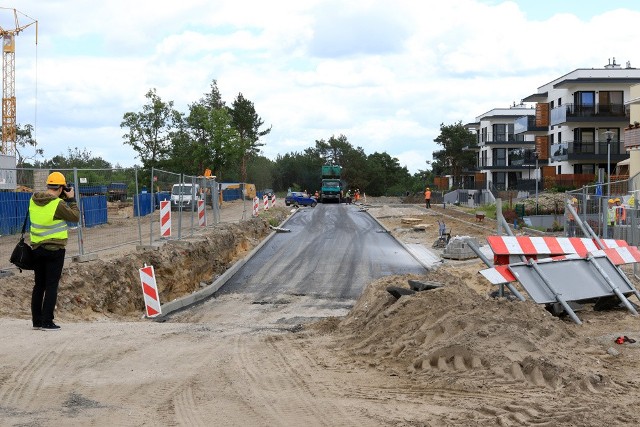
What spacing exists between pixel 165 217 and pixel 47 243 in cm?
1050

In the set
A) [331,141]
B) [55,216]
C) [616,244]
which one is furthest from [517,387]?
[331,141]

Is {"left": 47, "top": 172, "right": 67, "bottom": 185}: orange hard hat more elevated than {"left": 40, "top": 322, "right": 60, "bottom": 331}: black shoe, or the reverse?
{"left": 47, "top": 172, "right": 67, "bottom": 185}: orange hard hat

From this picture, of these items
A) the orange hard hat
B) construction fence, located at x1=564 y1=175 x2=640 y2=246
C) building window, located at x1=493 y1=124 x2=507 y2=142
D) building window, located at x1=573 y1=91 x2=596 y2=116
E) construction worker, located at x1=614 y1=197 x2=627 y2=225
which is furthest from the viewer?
building window, located at x1=493 y1=124 x2=507 y2=142

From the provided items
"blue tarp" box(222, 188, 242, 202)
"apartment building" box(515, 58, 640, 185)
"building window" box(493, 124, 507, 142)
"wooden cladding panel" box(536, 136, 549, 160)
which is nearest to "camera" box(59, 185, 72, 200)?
"blue tarp" box(222, 188, 242, 202)

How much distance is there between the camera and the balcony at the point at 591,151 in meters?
63.4

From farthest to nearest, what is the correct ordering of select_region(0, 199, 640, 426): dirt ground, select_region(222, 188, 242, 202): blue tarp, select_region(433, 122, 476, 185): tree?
select_region(433, 122, 476, 185): tree
select_region(222, 188, 242, 202): blue tarp
select_region(0, 199, 640, 426): dirt ground

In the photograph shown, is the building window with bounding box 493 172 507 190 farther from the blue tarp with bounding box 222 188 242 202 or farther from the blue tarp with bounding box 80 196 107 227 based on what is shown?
the blue tarp with bounding box 80 196 107 227

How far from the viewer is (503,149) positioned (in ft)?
302

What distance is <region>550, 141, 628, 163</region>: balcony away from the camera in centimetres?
6341

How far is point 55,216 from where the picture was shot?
9.90 metres

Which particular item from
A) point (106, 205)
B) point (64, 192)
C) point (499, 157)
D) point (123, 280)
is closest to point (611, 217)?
point (123, 280)

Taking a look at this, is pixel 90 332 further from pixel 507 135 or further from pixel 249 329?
pixel 507 135

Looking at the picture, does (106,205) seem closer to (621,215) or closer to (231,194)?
(621,215)

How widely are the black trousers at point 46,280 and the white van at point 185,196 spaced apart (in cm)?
1250
